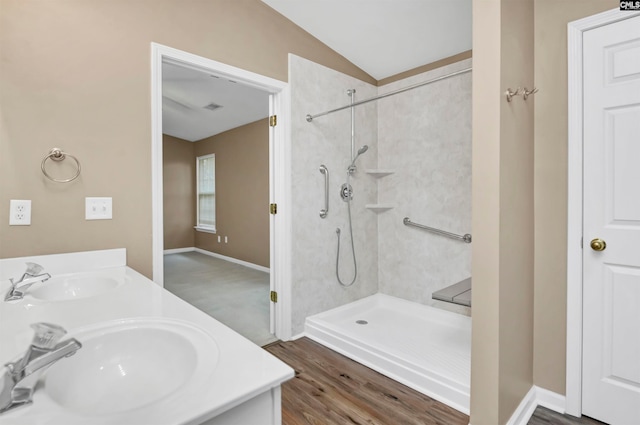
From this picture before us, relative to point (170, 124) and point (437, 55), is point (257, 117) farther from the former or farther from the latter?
point (437, 55)

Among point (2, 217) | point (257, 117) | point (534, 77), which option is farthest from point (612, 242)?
point (257, 117)

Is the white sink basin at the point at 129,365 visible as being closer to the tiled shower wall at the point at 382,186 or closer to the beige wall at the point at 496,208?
the beige wall at the point at 496,208

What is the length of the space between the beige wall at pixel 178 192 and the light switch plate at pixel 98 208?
547cm

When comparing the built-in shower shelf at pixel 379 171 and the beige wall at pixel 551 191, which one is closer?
the beige wall at pixel 551 191

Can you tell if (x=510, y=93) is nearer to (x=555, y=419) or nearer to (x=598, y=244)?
(x=598, y=244)

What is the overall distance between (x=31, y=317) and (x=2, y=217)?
0.87m

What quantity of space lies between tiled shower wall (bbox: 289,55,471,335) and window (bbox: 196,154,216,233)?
4.26 m

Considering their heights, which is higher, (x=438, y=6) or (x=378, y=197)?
(x=438, y=6)

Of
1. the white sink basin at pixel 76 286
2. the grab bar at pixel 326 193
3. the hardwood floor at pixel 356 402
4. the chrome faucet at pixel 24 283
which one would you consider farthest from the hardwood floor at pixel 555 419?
the chrome faucet at pixel 24 283

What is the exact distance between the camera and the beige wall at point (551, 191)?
192 cm

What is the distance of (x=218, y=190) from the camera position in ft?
21.9

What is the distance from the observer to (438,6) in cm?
246

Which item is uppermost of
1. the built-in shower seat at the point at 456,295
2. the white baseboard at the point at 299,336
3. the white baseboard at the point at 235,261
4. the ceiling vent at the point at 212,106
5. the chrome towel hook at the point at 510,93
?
the ceiling vent at the point at 212,106

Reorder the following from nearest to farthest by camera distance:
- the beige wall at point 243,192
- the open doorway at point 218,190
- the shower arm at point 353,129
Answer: the open doorway at point 218,190 → the shower arm at point 353,129 → the beige wall at point 243,192
